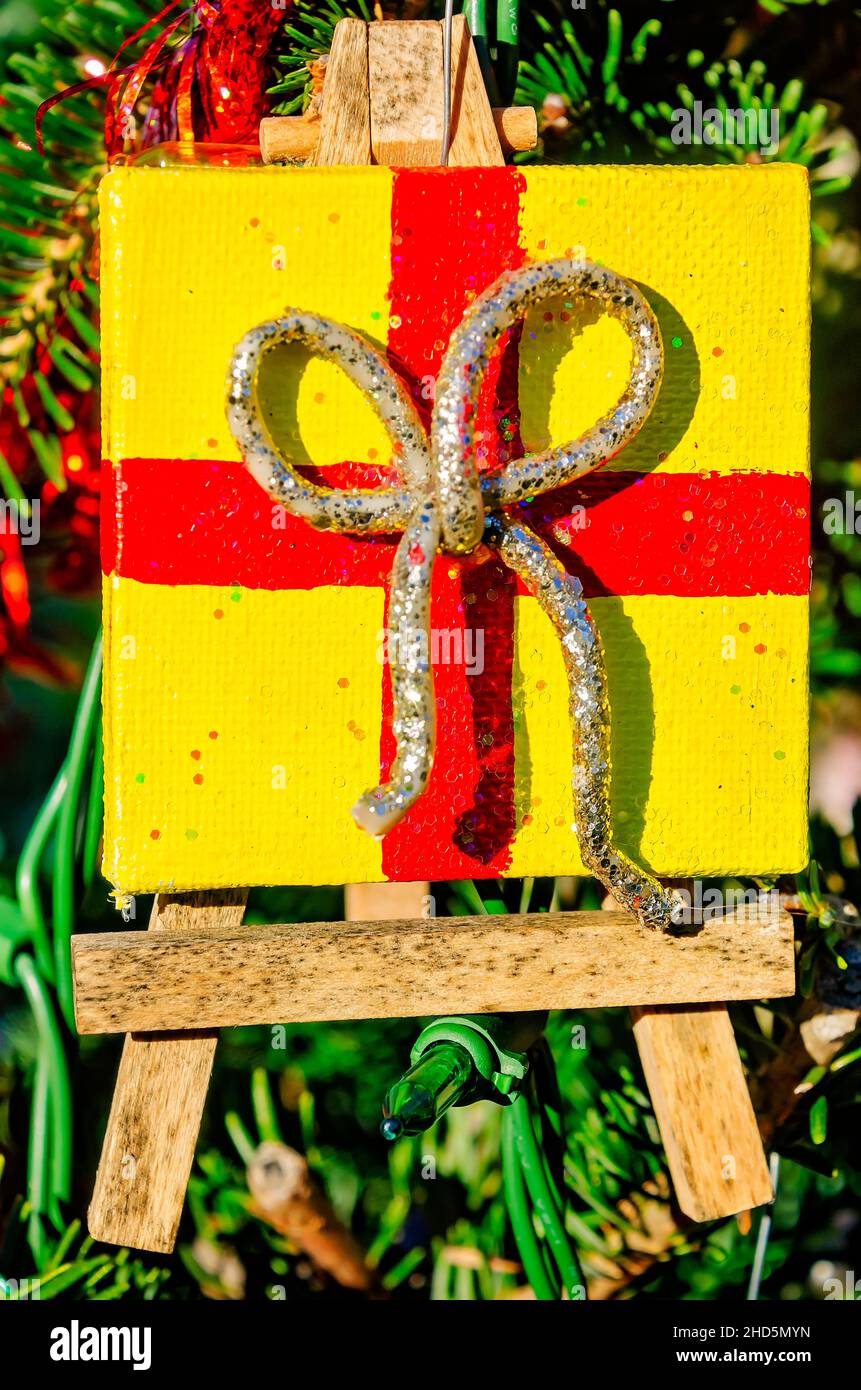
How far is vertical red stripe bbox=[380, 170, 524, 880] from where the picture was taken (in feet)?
1.78

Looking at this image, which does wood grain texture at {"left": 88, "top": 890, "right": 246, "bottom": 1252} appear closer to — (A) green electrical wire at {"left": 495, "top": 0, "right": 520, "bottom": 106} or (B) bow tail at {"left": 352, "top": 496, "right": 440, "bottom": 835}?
Result: (B) bow tail at {"left": 352, "top": 496, "right": 440, "bottom": 835}

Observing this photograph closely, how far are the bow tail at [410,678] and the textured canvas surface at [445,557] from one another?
4 cm

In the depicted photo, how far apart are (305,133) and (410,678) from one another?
0.28 meters

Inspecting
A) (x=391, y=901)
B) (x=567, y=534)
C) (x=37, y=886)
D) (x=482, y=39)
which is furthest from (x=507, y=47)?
(x=37, y=886)

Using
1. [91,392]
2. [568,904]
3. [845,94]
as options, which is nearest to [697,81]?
[845,94]

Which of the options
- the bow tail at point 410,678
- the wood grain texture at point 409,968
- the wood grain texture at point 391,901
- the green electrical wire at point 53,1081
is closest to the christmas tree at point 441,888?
the green electrical wire at point 53,1081

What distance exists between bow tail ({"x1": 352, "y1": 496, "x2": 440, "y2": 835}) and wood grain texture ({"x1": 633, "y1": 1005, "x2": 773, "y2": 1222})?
0.21 metres

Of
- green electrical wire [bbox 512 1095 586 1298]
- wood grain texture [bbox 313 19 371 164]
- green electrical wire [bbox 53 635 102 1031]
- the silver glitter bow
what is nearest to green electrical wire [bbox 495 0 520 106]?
wood grain texture [bbox 313 19 371 164]

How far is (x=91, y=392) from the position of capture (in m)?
0.82

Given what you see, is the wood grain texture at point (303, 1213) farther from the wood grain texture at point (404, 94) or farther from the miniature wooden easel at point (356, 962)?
the wood grain texture at point (404, 94)
